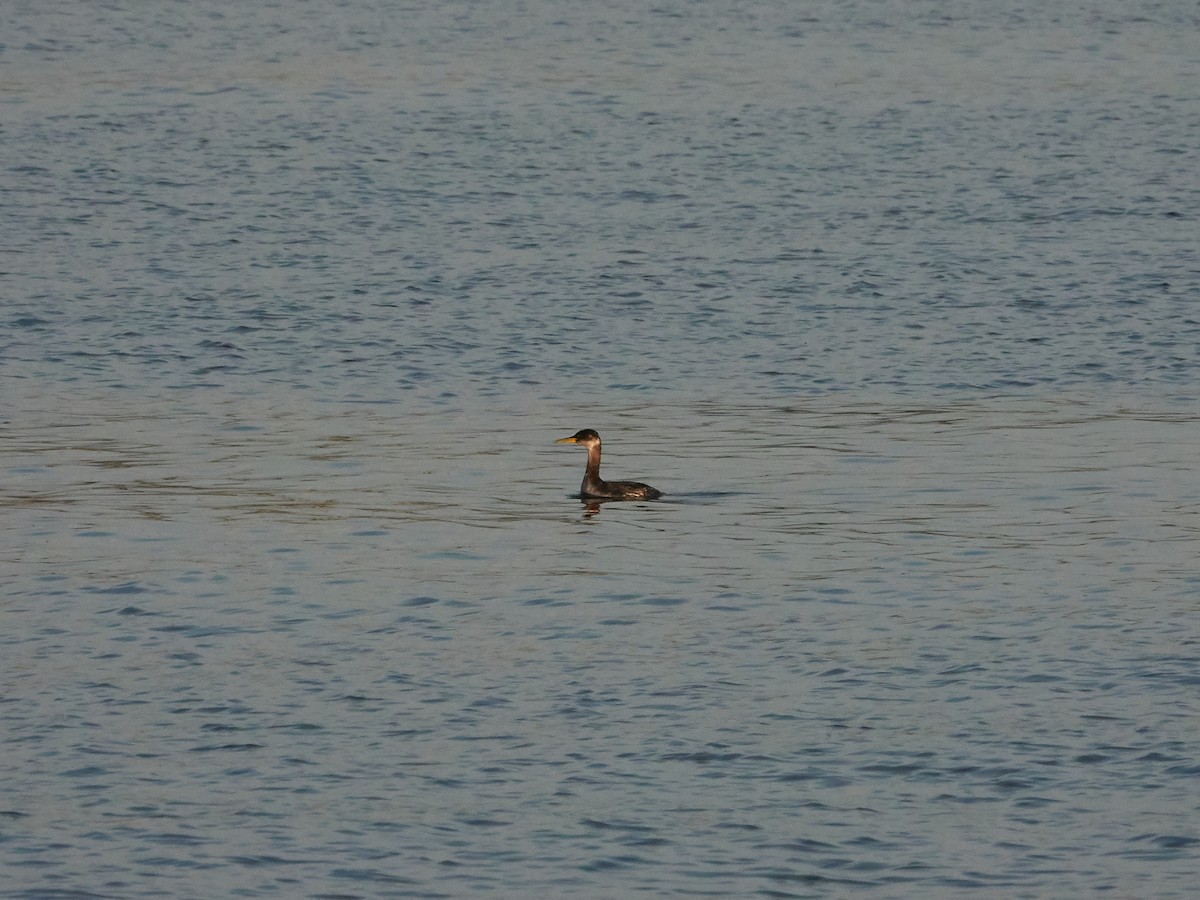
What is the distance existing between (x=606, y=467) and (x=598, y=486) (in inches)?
43.8

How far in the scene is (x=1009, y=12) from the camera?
174 feet

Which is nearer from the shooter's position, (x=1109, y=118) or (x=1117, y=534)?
(x=1117, y=534)

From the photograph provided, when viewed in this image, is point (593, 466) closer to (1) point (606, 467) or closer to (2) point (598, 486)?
(2) point (598, 486)

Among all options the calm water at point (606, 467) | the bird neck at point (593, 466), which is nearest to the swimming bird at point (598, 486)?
the bird neck at point (593, 466)

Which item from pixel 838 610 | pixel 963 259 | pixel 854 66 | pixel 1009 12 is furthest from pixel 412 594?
pixel 1009 12

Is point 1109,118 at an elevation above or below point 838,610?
above

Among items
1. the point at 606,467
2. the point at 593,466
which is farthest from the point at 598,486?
the point at 606,467

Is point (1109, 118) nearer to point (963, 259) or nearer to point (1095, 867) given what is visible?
point (963, 259)

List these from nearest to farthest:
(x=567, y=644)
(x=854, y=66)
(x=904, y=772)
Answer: (x=904, y=772), (x=567, y=644), (x=854, y=66)

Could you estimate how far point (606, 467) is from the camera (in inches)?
884

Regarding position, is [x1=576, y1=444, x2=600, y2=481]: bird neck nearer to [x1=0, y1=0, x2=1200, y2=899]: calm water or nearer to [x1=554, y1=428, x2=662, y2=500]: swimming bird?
[x1=554, y1=428, x2=662, y2=500]: swimming bird

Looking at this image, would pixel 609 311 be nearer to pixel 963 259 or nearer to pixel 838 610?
pixel 963 259

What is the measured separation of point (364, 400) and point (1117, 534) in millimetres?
10066

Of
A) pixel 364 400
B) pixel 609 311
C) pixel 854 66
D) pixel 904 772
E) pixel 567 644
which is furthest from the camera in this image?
pixel 854 66
